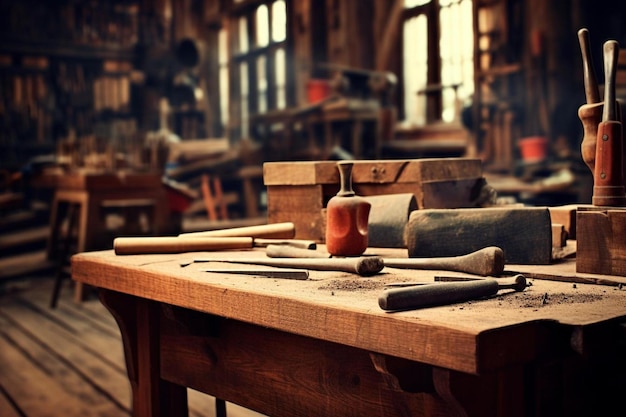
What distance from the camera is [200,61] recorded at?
1423cm

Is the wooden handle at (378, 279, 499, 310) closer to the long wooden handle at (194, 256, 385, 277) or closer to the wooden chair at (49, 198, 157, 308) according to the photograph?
the long wooden handle at (194, 256, 385, 277)

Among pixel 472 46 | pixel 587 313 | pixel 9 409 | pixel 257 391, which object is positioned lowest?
pixel 9 409

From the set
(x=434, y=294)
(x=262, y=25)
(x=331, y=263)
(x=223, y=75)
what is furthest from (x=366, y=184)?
(x=223, y=75)

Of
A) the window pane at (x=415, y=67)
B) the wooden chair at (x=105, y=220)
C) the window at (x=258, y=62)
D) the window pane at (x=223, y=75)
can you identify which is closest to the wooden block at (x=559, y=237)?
the wooden chair at (x=105, y=220)

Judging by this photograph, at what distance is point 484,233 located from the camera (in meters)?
1.97

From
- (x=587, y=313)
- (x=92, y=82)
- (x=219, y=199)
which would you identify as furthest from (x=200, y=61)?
(x=587, y=313)

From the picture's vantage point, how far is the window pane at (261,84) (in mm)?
13430

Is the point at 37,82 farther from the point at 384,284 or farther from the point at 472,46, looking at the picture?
the point at 384,284

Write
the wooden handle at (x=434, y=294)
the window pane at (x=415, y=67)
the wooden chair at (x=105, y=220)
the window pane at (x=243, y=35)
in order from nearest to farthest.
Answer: the wooden handle at (x=434, y=294) < the wooden chair at (x=105, y=220) < the window pane at (x=415, y=67) < the window pane at (x=243, y=35)

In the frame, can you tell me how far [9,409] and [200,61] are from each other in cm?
1090

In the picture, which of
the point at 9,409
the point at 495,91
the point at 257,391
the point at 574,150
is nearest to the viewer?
the point at 257,391

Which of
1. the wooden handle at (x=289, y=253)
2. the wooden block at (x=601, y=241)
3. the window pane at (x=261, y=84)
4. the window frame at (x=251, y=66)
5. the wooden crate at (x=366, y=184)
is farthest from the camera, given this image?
the window pane at (x=261, y=84)

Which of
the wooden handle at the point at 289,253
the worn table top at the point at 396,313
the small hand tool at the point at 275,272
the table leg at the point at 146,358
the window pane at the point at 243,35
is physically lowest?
the table leg at the point at 146,358

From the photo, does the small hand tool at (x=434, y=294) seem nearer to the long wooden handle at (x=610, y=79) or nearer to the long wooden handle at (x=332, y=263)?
the long wooden handle at (x=332, y=263)
